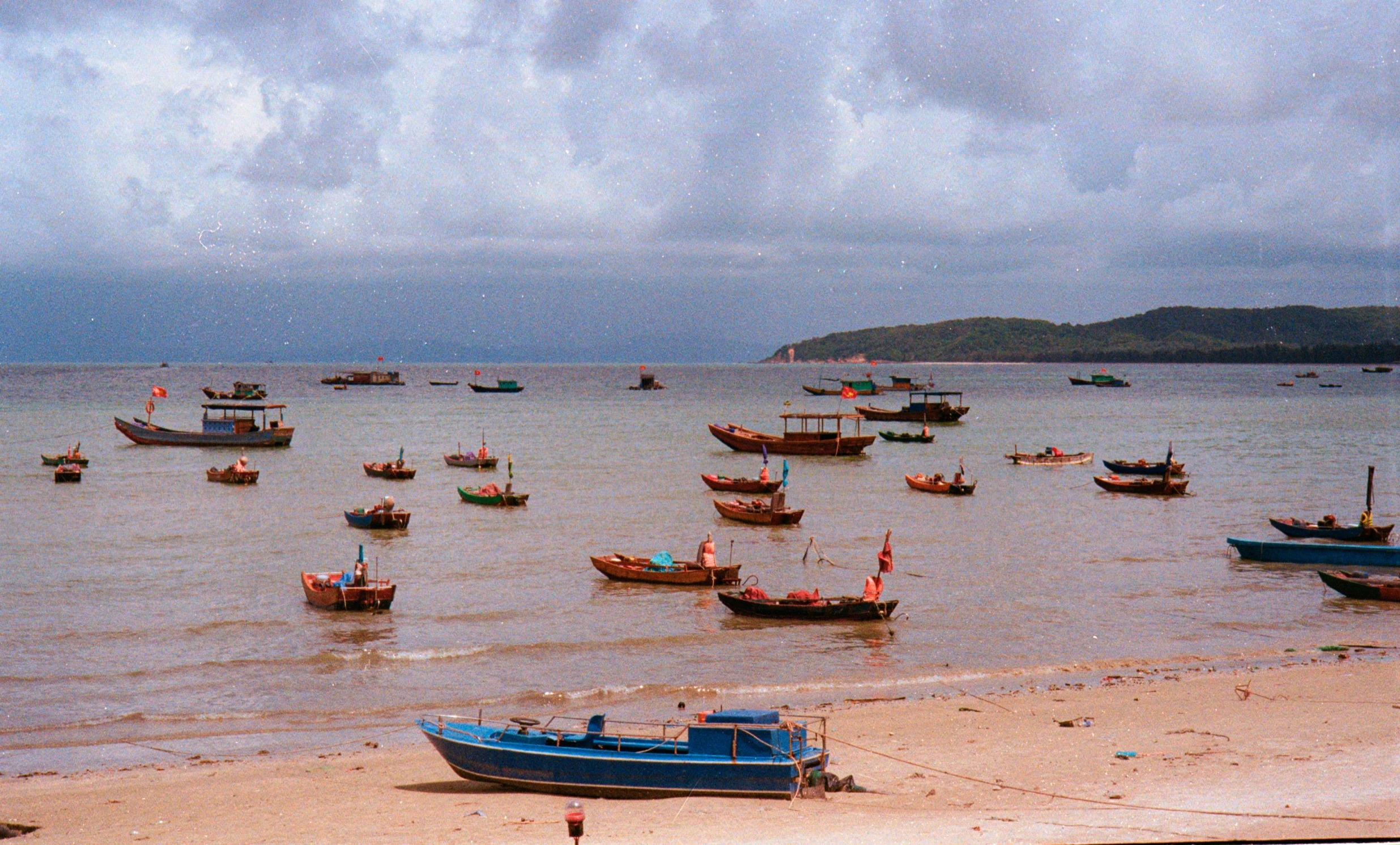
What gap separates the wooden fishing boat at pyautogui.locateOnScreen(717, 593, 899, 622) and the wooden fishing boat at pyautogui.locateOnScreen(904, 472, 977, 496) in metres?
26.1

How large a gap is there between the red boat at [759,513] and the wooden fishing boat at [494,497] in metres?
8.90

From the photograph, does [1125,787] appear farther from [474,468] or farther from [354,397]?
[354,397]

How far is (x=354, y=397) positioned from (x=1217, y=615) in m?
147

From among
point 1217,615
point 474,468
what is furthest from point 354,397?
point 1217,615

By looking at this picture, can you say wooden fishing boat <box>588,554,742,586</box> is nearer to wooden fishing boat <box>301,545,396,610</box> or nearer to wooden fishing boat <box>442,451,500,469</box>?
wooden fishing boat <box>301,545,396,610</box>

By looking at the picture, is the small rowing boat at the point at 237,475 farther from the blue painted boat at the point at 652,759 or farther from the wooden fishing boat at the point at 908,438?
the blue painted boat at the point at 652,759

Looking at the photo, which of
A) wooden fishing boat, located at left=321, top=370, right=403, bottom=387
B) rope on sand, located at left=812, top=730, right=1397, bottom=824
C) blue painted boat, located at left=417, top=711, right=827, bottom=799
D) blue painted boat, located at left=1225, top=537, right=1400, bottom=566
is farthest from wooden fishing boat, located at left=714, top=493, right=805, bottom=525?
wooden fishing boat, located at left=321, top=370, right=403, bottom=387

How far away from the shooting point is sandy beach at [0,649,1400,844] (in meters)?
11.4

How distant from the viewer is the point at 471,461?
6241cm

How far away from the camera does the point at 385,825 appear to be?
12945 millimetres

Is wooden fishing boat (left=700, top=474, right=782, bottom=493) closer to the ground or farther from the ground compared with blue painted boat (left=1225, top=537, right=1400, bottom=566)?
closer to the ground

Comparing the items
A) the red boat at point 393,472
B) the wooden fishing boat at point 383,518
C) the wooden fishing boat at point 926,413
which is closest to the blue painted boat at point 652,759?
the wooden fishing boat at point 383,518

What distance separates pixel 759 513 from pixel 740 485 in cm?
1052

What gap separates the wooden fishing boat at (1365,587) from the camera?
2745cm
